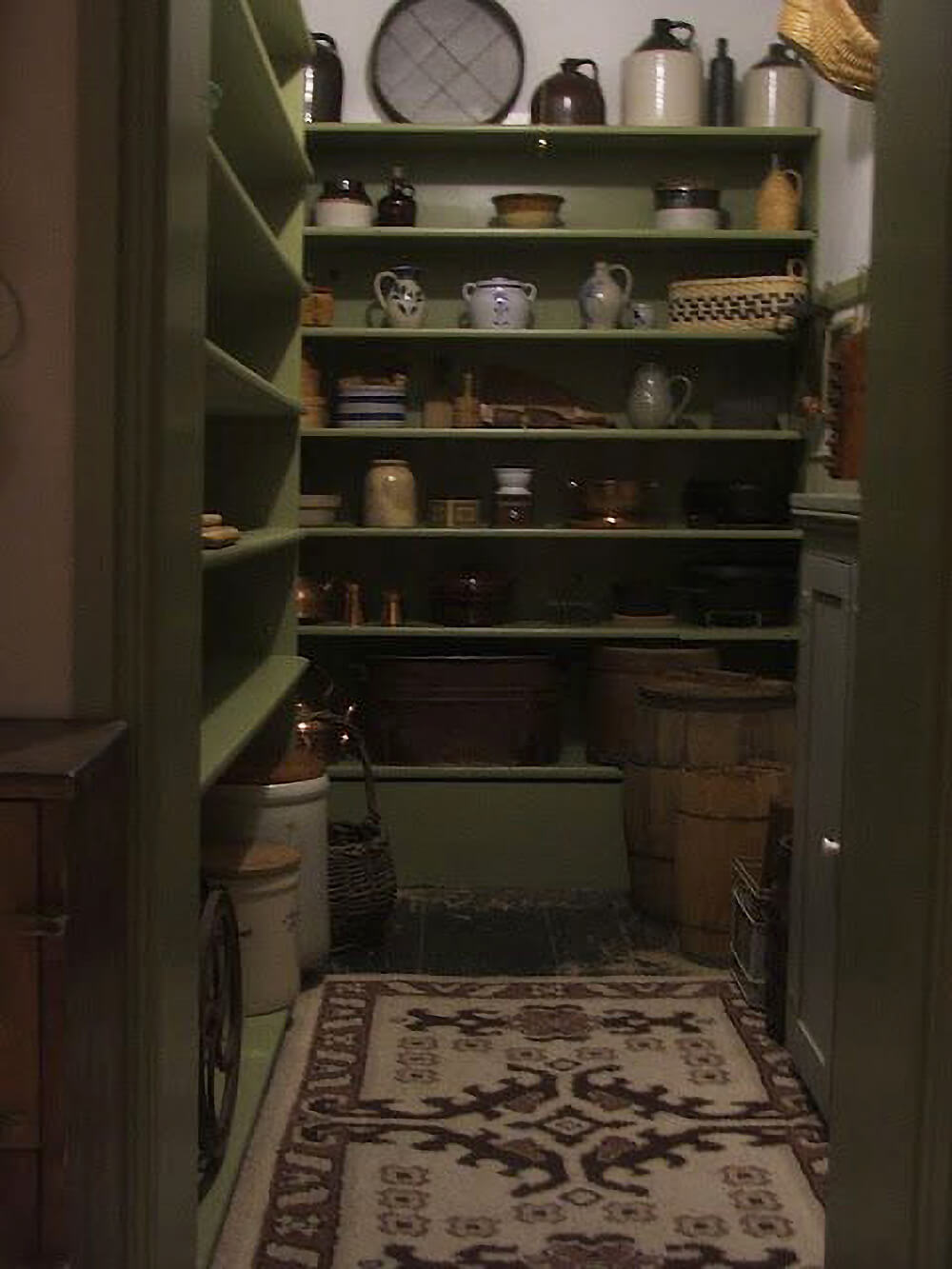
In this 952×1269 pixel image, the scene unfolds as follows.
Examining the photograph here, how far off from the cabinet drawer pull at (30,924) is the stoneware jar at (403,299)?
3.36 metres

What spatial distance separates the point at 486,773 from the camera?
4453mm

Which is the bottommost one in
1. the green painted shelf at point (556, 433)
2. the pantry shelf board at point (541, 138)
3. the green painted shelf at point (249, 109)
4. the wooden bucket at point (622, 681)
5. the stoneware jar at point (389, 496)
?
the wooden bucket at point (622, 681)

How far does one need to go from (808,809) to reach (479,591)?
1.79 m

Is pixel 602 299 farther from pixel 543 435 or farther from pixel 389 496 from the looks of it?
pixel 389 496

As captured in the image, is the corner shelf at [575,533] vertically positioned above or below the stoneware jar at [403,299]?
below

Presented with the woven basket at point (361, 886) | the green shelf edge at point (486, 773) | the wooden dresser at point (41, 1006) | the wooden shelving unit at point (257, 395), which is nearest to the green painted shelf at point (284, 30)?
the wooden shelving unit at point (257, 395)

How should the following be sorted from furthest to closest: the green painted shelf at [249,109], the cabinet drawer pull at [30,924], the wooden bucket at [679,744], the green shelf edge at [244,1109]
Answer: the wooden bucket at [679,744] < the green painted shelf at [249,109] < the green shelf edge at [244,1109] < the cabinet drawer pull at [30,924]

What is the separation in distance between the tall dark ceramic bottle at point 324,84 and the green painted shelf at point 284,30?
0.73 meters

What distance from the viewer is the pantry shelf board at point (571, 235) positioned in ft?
14.6

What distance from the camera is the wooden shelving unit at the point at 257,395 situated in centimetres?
298

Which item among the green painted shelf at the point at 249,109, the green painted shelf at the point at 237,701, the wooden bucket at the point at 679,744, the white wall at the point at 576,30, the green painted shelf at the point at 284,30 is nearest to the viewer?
the green painted shelf at the point at 237,701

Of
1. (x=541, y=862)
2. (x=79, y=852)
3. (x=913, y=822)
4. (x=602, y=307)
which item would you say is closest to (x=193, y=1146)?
(x=79, y=852)

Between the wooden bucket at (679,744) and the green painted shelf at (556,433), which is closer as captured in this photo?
the wooden bucket at (679,744)

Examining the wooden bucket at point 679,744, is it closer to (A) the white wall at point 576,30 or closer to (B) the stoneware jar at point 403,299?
(B) the stoneware jar at point 403,299
